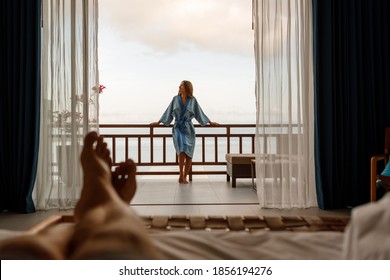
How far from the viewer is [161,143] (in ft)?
19.3

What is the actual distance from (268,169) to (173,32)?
7639mm

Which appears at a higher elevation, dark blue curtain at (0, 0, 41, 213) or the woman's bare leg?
dark blue curtain at (0, 0, 41, 213)

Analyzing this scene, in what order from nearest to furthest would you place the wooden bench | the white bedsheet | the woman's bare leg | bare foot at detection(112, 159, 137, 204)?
the white bedsheet < bare foot at detection(112, 159, 137, 204) < the wooden bench < the woman's bare leg

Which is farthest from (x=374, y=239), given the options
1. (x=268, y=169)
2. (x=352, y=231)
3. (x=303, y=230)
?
(x=268, y=169)

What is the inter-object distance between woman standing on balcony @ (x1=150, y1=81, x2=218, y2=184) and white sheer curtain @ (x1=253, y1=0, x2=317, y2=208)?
1.90 meters

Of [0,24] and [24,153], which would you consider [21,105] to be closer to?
[24,153]

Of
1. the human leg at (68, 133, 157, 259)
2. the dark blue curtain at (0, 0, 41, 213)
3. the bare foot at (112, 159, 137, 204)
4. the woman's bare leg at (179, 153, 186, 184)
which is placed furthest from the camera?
the woman's bare leg at (179, 153, 186, 184)

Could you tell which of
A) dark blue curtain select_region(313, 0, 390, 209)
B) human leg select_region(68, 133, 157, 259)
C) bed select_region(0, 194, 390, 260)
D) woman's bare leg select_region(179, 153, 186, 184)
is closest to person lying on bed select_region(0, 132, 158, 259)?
human leg select_region(68, 133, 157, 259)

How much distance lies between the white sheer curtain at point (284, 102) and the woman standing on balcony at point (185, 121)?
1897mm

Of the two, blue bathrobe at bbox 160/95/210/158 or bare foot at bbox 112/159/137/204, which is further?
blue bathrobe at bbox 160/95/210/158

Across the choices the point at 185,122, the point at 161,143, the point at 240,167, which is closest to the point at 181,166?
the point at 185,122

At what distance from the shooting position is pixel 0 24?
A: 3.48 metres

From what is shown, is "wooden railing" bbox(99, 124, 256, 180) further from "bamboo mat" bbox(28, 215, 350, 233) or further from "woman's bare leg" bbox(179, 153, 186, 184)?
"bamboo mat" bbox(28, 215, 350, 233)

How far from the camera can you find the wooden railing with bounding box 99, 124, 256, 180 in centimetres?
581
